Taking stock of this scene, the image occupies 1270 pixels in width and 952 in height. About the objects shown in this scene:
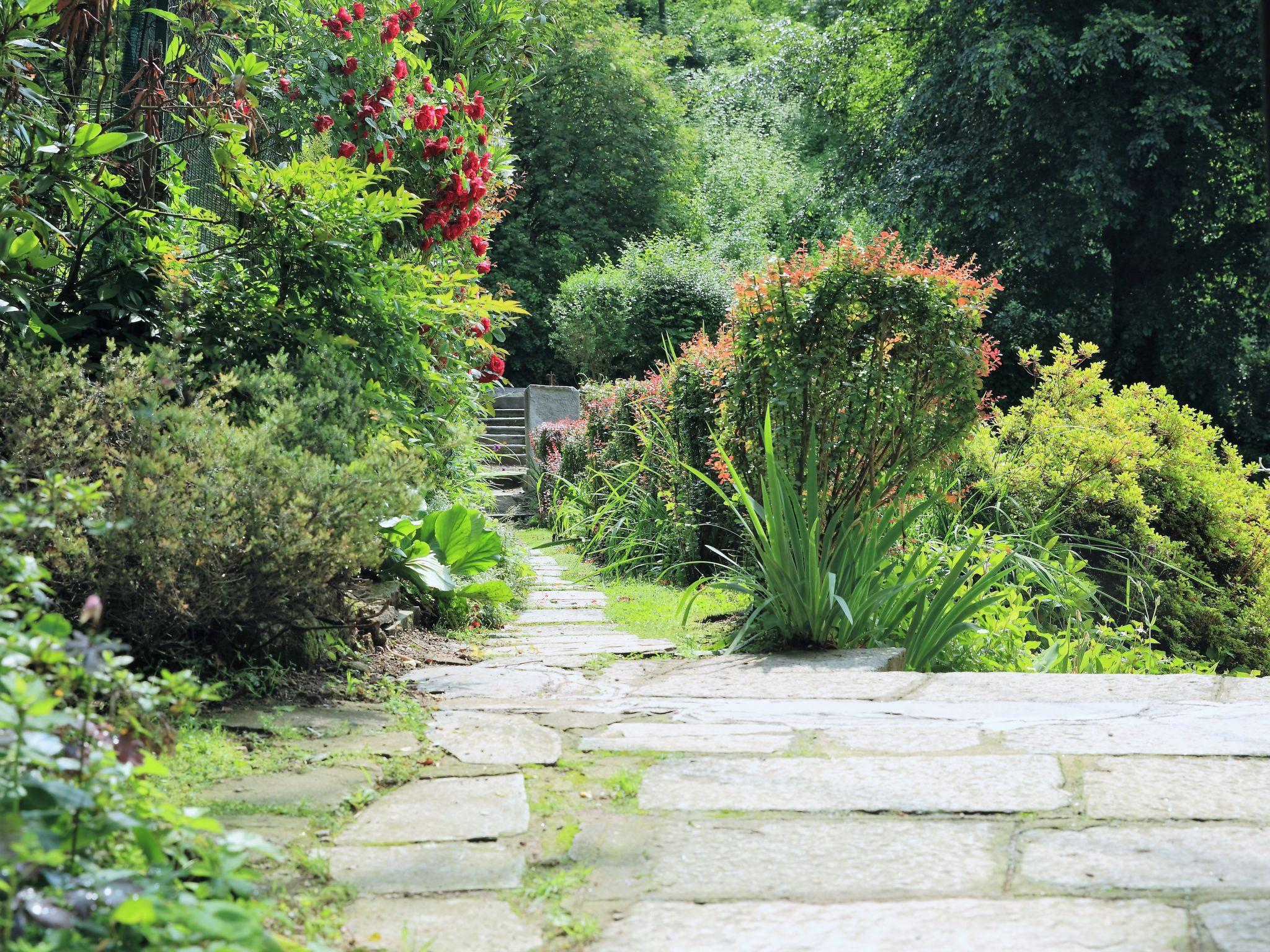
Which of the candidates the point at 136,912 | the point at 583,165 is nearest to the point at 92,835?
the point at 136,912

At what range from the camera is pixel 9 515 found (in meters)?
1.65

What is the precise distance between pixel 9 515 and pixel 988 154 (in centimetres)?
1487

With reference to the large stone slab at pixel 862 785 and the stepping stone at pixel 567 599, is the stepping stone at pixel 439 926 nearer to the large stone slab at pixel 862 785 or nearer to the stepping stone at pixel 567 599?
the large stone slab at pixel 862 785

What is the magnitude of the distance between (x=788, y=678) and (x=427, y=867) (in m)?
1.95

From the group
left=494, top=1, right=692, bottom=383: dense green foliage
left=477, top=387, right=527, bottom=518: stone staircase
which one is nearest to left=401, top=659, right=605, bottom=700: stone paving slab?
left=477, top=387, right=527, bottom=518: stone staircase

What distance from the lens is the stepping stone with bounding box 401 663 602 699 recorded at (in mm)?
3291

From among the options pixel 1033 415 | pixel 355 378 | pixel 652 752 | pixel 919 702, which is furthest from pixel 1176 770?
pixel 1033 415

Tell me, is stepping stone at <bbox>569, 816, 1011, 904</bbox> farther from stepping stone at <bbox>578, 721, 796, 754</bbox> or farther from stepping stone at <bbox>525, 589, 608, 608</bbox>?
stepping stone at <bbox>525, 589, 608, 608</bbox>

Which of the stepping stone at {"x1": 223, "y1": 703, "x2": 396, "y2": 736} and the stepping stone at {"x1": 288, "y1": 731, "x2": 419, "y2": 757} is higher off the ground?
the stepping stone at {"x1": 288, "y1": 731, "x2": 419, "y2": 757}

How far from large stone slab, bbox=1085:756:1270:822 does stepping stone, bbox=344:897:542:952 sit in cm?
115

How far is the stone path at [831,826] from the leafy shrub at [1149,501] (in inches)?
98.8

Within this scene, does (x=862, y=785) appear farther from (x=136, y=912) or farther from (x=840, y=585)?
(x=840, y=585)

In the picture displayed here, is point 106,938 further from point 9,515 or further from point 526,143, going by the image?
point 526,143

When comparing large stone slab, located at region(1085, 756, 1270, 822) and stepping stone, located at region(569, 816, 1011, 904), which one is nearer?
stepping stone, located at region(569, 816, 1011, 904)
